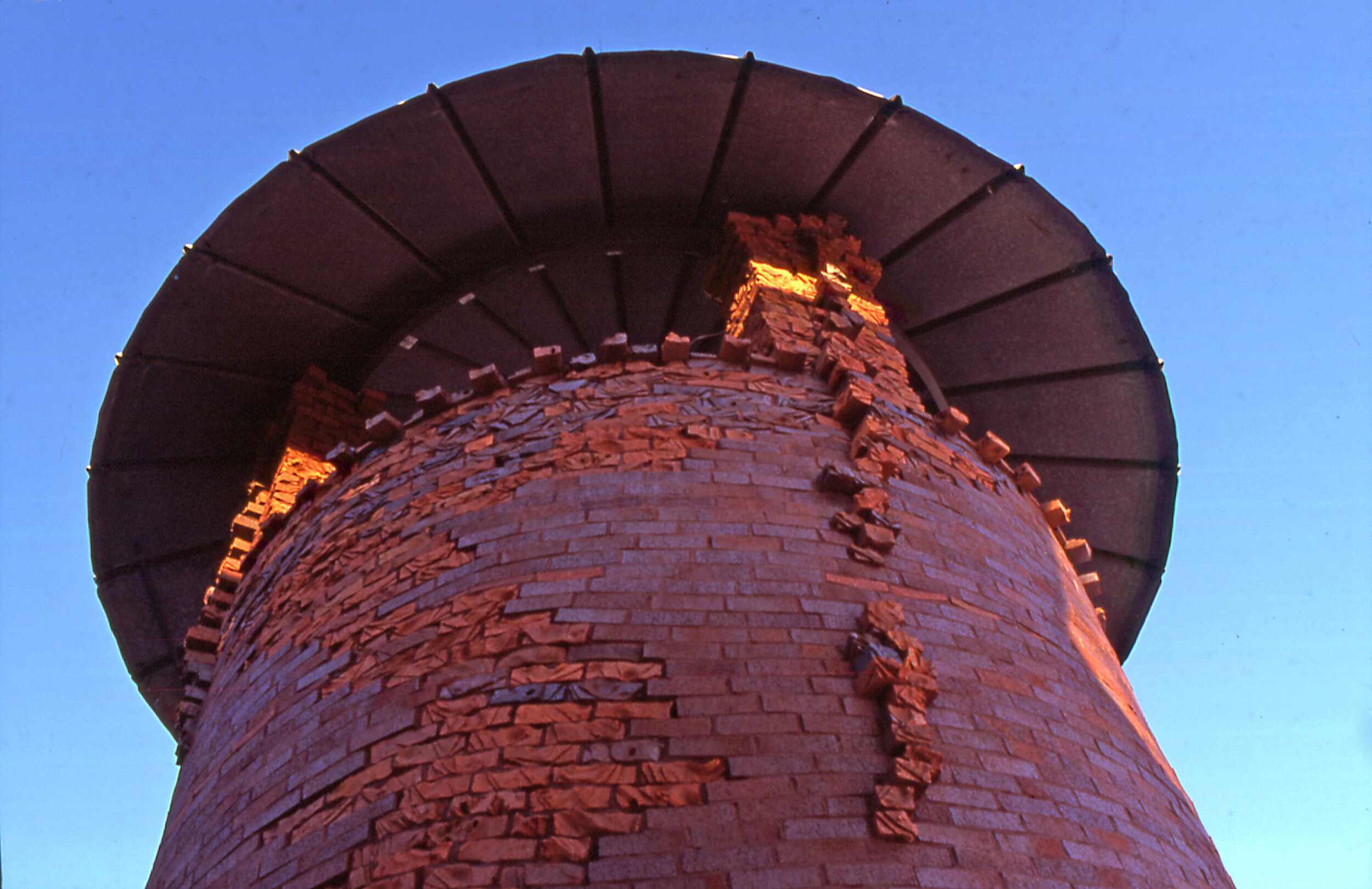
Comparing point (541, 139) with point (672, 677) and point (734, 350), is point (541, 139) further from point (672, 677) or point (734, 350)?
point (672, 677)

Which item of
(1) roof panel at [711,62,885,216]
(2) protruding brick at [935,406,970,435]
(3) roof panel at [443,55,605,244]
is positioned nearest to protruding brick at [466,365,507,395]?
(3) roof panel at [443,55,605,244]

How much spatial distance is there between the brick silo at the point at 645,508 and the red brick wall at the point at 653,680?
0.02 m

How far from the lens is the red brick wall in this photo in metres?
3.74

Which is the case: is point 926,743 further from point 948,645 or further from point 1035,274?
point 1035,274

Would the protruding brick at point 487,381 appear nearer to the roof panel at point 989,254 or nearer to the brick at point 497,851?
the brick at point 497,851

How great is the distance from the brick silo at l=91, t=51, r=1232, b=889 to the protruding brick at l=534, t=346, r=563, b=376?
0.08 meters

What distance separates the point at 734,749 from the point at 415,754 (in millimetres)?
1255

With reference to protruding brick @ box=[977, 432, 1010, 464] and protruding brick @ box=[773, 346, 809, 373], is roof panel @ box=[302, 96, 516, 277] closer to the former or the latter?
protruding brick @ box=[773, 346, 809, 373]

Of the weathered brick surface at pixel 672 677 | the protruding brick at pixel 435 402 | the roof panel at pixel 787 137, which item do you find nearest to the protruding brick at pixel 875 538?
the weathered brick surface at pixel 672 677

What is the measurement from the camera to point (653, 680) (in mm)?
4176

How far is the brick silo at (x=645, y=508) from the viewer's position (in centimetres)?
392

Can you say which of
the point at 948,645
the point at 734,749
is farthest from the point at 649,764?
the point at 948,645

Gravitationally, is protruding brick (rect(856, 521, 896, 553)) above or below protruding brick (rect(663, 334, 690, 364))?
below

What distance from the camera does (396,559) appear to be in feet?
17.7
